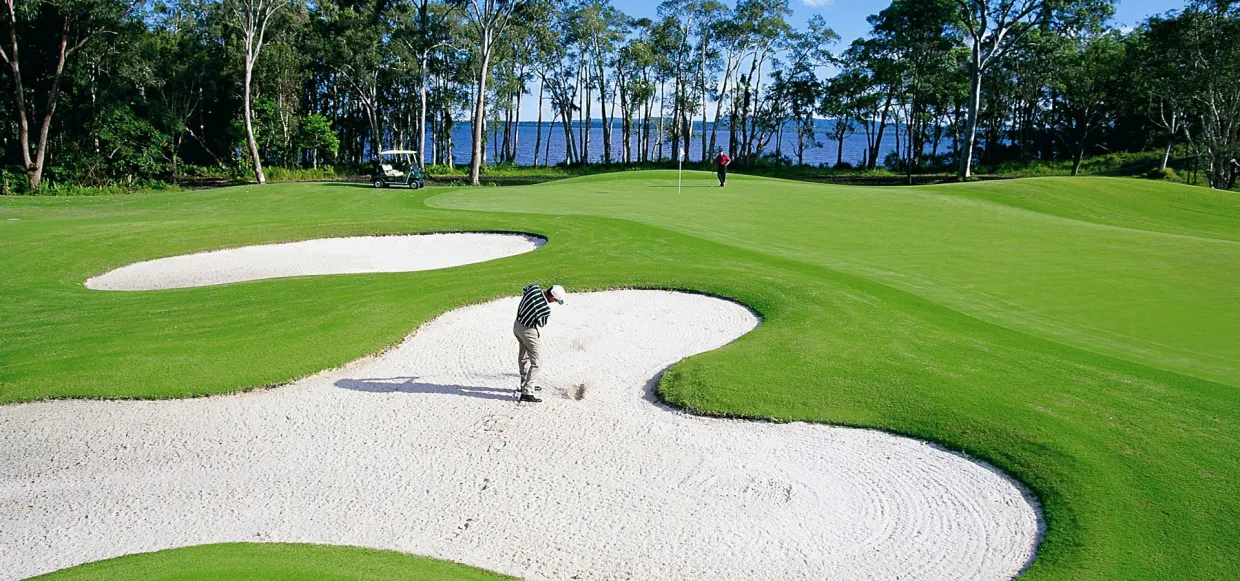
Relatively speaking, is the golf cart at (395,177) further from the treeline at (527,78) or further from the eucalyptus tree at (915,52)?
the eucalyptus tree at (915,52)

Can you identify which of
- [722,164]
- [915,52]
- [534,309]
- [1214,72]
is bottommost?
[534,309]

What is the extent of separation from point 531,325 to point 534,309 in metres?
0.24

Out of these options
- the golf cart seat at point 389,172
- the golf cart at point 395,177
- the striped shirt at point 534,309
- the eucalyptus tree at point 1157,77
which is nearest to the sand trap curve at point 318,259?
the striped shirt at point 534,309

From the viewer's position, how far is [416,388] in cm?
1135

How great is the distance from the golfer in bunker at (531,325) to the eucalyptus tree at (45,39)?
137ft

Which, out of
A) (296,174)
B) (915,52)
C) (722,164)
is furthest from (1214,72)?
(296,174)

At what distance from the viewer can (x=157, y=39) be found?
5166 cm

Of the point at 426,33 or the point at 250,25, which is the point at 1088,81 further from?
the point at 250,25

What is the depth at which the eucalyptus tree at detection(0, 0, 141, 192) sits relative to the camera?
40.9 m

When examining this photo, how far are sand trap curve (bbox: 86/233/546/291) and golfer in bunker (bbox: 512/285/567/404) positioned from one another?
355 inches

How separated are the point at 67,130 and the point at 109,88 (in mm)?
4200

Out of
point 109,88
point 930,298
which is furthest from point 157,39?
point 930,298

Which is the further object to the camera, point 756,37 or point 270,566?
point 756,37

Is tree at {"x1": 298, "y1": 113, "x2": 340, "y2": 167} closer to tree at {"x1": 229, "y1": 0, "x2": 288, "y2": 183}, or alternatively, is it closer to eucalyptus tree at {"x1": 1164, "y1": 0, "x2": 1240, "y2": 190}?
tree at {"x1": 229, "y1": 0, "x2": 288, "y2": 183}
